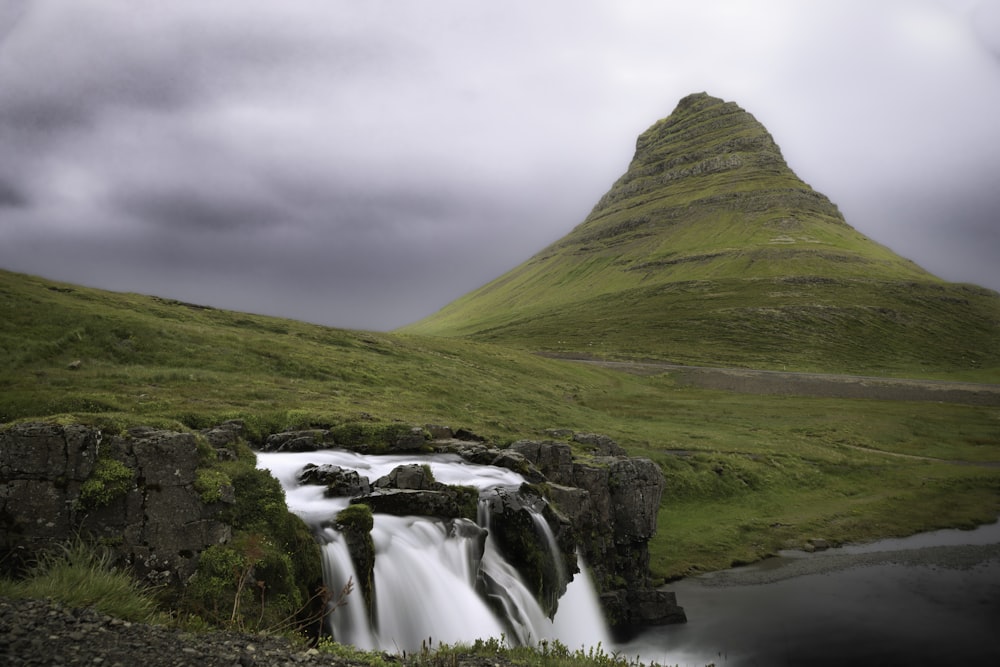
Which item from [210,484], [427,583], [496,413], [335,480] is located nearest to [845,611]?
[427,583]

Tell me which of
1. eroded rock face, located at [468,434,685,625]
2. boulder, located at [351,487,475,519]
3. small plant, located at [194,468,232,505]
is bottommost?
eroded rock face, located at [468,434,685,625]

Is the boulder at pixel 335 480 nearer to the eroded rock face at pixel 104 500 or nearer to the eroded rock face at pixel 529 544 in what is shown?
the eroded rock face at pixel 529 544

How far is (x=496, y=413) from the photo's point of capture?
186ft

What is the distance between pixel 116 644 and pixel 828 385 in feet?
394

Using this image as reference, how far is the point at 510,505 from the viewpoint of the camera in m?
23.0

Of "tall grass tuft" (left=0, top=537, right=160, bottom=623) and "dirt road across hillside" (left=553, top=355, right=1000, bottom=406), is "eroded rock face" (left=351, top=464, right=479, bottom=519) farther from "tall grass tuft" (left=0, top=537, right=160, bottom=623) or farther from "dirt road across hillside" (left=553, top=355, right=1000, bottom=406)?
"dirt road across hillside" (left=553, top=355, right=1000, bottom=406)

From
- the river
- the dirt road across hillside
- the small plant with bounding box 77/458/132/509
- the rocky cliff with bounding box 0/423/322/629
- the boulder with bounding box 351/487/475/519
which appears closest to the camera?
the rocky cliff with bounding box 0/423/322/629

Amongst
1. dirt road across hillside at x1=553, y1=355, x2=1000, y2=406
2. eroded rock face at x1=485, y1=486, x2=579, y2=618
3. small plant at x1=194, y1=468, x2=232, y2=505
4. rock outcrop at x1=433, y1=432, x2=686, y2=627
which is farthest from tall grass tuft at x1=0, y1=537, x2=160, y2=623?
dirt road across hillside at x1=553, y1=355, x2=1000, y2=406

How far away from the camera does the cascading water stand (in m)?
17.1

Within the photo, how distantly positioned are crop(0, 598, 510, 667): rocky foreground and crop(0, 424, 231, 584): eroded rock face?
427 cm

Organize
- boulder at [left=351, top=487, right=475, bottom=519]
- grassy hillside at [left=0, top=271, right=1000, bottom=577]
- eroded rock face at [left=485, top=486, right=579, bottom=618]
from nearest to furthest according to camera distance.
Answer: boulder at [left=351, top=487, right=475, bottom=519], eroded rock face at [left=485, top=486, right=579, bottom=618], grassy hillside at [left=0, top=271, right=1000, bottom=577]

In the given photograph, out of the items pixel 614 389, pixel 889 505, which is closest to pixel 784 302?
pixel 614 389

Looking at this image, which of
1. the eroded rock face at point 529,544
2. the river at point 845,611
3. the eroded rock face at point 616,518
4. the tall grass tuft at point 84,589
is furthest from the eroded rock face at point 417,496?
the river at point 845,611

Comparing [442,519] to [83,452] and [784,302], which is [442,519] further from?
[784,302]
